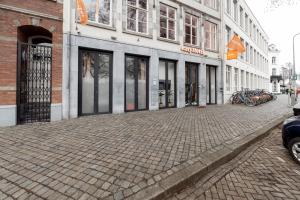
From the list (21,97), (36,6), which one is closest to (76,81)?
(21,97)

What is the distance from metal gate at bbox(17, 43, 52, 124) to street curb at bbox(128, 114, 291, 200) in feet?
21.8

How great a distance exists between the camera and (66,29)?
8.30 meters

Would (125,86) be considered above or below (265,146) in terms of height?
above

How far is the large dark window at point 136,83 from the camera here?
1059 cm

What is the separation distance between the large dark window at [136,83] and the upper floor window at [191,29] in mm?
4441

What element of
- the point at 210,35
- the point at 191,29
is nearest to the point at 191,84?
the point at 191,29

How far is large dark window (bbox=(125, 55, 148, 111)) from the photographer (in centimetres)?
1059

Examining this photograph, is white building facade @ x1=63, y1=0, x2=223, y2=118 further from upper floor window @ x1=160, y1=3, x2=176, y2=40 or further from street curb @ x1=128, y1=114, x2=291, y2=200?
street curb @ x1=128, y1=114, x2=291, y2=200

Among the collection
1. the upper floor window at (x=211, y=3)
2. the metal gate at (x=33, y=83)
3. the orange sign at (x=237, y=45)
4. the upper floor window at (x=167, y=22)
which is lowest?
the metal gate at (x=33, y=83)

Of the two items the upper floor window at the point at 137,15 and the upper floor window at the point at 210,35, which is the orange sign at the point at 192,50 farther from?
the upper floor window at the point at 137,15

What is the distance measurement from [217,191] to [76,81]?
7474 mm

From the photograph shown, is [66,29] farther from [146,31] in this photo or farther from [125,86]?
[146,31]

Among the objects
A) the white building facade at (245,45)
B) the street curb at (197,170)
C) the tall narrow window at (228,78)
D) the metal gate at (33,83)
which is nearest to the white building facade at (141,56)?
the metal gate at (33,83)

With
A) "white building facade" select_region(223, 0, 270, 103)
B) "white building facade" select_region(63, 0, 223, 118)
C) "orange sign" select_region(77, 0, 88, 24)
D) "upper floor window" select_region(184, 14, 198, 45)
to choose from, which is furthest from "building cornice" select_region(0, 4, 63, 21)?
"white building facade" select_region(223, 0, 270, 103)
